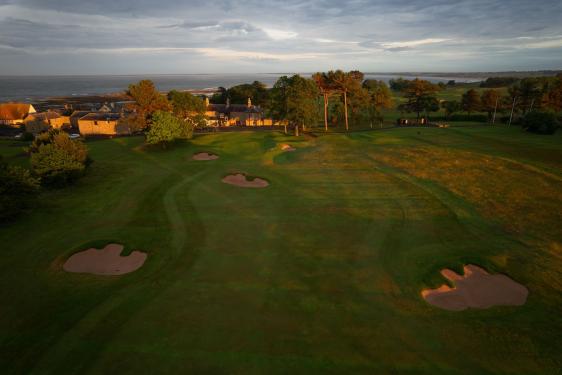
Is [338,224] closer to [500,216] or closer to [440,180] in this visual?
[500,216]

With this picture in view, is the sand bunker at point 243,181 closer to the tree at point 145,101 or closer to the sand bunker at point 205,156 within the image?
the sand bunker at point 205,156

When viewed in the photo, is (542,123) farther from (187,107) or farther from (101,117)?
(101,117)

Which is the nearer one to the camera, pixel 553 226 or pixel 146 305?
pixel 146 305

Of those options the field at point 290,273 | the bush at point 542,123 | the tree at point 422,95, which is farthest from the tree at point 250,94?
the field at point 290,273

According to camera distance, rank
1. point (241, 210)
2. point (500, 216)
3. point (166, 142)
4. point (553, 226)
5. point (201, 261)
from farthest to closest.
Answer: point (166, 142), point (241, 210), point (500, 216), point (553, 226), point (201, 261)

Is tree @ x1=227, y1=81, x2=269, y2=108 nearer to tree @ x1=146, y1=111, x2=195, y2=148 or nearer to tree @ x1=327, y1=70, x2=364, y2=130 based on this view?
tree @ x1=327, y1=70, x2=364, y2=130

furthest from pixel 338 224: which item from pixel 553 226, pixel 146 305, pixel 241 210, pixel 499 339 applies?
pixel 553 226

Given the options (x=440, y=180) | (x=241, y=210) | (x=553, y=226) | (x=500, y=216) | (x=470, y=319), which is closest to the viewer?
(x=470, y=319)
